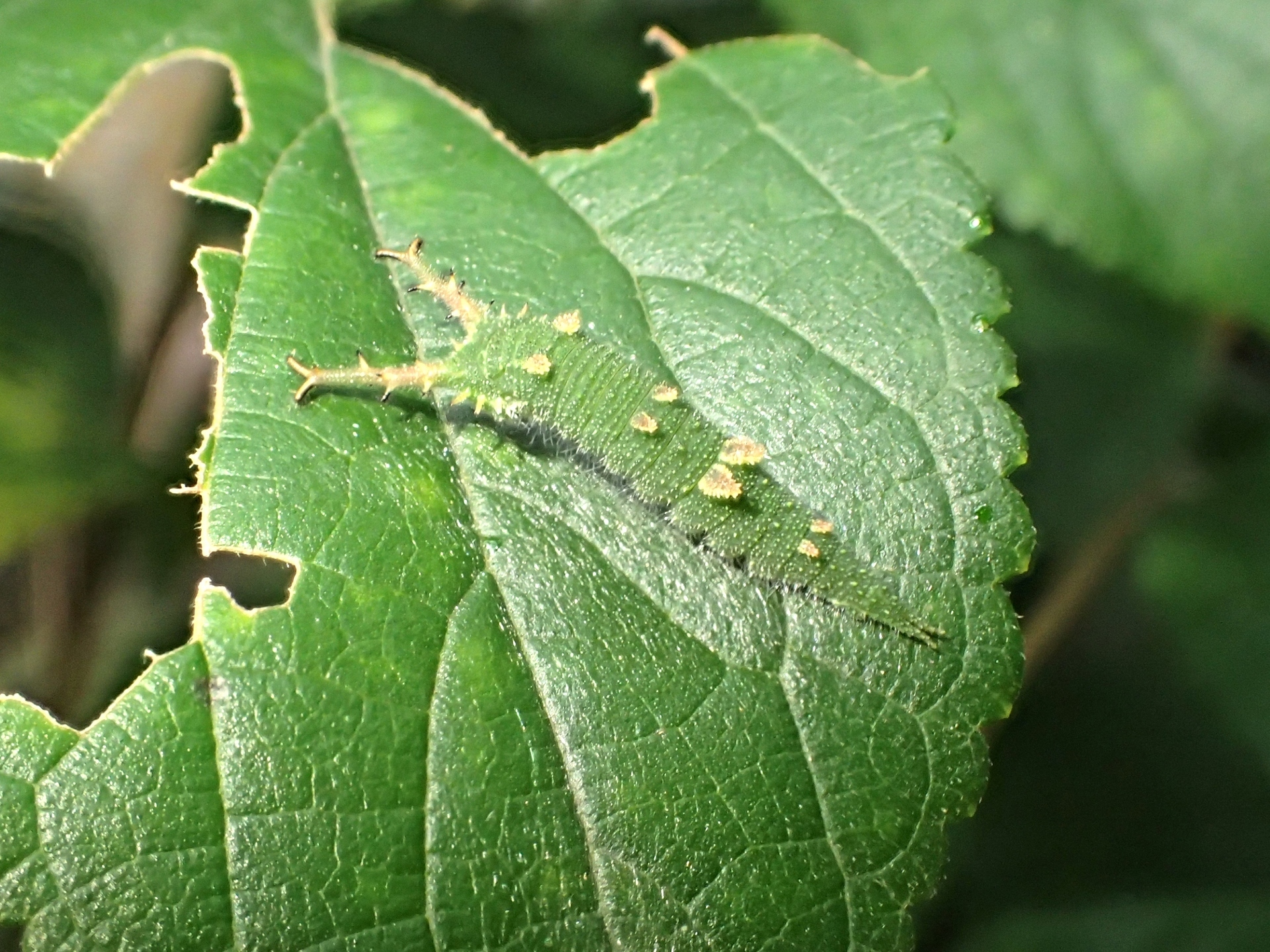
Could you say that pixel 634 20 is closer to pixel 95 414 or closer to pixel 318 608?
pixel 95 414

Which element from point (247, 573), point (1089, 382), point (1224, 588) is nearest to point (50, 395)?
point (247, 573)

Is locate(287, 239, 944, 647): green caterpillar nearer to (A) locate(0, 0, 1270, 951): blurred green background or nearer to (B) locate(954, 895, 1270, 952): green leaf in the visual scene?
(A) locate(0, 0, 1270, 951): blurred green background

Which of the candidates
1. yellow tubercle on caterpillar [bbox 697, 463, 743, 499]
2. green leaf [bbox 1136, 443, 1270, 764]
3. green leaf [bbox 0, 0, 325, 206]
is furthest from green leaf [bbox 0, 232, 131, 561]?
green leaf [bbox 1136, 443, 1270, 764]

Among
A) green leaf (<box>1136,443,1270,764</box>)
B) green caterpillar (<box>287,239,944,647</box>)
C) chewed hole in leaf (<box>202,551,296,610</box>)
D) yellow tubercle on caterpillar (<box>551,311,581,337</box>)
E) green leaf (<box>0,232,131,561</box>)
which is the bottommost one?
chewed hole in leaf (<box>202,551,296,610</box>)

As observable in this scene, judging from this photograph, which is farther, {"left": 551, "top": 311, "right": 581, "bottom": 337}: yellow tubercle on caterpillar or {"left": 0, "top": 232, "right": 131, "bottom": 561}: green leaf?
{"left": 0, "top": 232, "right": 131, "bottom": 561}: green leaf

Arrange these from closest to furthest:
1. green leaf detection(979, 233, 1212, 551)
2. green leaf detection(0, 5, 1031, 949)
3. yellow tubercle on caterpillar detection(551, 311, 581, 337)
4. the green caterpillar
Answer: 1. green leaf detection(0, 5, 1031, 949)
2. the green caterpillar
3. yellow tubercle on caterpillar detection(551, 311, 581, 337)
4. green leaf detection(979, 233, 1212, 551)

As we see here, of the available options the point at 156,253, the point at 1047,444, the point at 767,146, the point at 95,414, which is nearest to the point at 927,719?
the point at 767,146

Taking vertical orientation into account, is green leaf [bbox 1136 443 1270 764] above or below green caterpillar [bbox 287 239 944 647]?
below
